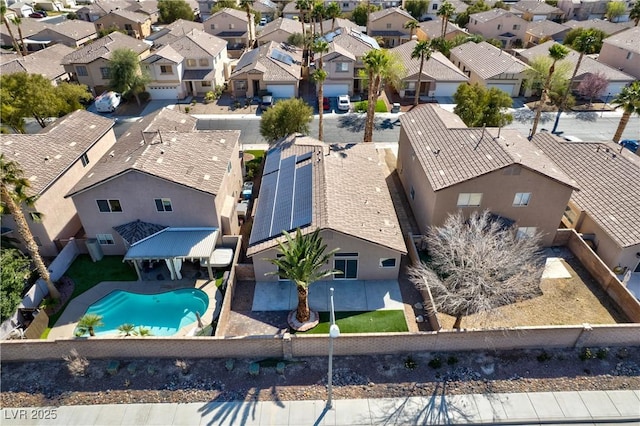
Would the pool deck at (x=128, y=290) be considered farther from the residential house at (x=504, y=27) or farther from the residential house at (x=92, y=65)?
the residential house at (x=504, y=27)

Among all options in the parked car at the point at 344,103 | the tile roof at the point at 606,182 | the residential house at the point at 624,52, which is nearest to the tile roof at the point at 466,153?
the tile roof at the point at 606,182

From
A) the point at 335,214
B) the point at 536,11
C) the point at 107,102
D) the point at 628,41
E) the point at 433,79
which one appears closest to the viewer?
the point at 335,214

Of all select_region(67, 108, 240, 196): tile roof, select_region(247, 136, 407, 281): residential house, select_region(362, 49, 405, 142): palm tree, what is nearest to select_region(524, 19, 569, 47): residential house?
select_region(362, 49, 405, 142): palm tree

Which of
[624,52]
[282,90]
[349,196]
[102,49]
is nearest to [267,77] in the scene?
[282,90]

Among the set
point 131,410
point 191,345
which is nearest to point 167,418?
point 131,410

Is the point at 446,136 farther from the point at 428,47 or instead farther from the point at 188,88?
the point at 188,88

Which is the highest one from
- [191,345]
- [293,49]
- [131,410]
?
[293,49]

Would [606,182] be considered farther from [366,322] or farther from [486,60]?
[486,60]
